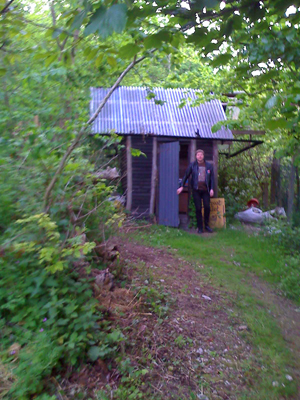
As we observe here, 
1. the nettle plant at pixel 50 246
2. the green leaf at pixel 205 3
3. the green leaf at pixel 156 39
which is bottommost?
the nettle plant at pixel 50 246

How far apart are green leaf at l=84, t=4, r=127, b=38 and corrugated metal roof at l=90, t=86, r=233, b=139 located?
291 inches

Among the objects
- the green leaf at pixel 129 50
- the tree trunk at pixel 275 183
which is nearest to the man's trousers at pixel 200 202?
the tree trunk at pixel 275 183

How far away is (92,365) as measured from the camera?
10.2 feet

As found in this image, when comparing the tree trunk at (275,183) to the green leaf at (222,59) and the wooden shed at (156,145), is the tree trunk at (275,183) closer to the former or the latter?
the wooden shed at (156,145)

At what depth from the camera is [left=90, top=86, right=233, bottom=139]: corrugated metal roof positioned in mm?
9906

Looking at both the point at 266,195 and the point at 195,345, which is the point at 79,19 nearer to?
the point at 195,345

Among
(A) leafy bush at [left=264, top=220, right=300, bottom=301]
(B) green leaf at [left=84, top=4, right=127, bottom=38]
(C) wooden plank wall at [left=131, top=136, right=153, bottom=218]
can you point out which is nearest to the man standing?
(C) wooden plank wall at [left=131, top=136, right=153, bottom=218]

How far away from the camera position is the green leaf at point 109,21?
213 cm

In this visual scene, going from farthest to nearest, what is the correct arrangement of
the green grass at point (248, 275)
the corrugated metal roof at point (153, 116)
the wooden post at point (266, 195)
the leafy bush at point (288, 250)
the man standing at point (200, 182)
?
the wooden post at point (266, 195) < the corrugated metal roof at point (153, 116) < the man standing at point (200, 182) < the leafy bush at point (288, 250) < the green grass at point (248, 275)

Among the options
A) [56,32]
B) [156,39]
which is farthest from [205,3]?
[56,32]

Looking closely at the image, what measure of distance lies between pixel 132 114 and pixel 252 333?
7333mm

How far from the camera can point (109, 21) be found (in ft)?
7.06

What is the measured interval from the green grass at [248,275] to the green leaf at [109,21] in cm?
291

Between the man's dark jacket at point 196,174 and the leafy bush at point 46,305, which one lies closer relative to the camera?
the leafy bush at point 46,305
